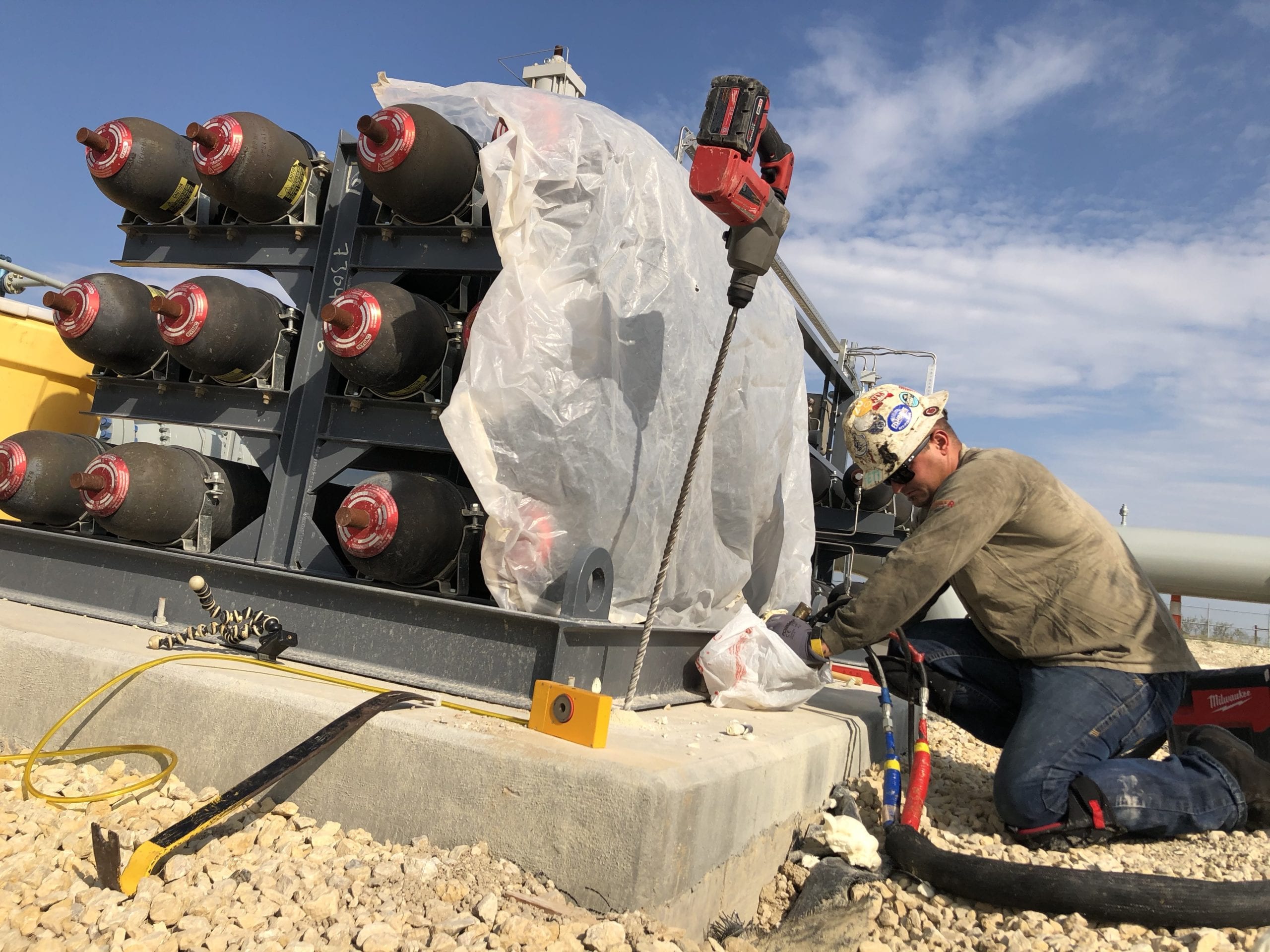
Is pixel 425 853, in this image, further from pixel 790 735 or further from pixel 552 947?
pixel 790 735

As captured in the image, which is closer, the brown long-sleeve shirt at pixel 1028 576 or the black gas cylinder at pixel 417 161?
the brown long-sleeve shirt at pixel 1028 576

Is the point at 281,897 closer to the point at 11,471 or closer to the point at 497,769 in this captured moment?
the point at 497,769

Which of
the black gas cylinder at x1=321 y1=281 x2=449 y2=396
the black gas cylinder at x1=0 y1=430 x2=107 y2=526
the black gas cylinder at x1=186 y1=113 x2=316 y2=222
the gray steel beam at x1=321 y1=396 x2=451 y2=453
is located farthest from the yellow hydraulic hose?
the black gas cylinder at x1=186 y1=113 x2=316 y2=222

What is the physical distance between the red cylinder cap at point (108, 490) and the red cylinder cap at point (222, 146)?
111 centimetres

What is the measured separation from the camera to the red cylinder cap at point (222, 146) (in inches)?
128

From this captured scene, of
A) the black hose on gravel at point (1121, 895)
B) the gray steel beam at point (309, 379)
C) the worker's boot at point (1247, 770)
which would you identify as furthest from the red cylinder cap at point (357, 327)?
the worker's boot at point (1247, 770)

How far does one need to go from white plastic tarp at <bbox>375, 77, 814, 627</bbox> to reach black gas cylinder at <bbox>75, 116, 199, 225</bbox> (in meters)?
1.07

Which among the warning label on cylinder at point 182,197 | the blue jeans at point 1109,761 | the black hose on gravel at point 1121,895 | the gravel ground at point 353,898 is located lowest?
the gravel ground at point 353,898

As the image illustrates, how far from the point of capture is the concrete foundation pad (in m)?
1.91

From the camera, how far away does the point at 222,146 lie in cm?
326

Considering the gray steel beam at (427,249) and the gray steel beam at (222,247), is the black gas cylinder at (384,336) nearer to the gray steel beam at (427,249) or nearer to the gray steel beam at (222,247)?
the gray steel beam at (427,249)

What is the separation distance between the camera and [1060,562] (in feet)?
9.64

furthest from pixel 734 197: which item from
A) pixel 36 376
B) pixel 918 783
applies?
pixel 36 376

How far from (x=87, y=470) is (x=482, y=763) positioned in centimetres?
198
